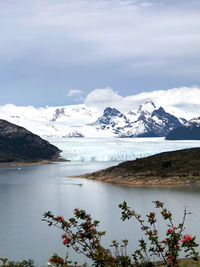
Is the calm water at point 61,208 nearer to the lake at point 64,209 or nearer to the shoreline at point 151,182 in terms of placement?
the lake at point 64,209

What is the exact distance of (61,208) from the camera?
66562 mm

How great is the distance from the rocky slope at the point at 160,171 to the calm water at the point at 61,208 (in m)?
9.33

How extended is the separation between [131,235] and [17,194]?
50.2m

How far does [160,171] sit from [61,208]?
5052 cm

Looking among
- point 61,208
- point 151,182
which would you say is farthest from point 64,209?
point 151,182

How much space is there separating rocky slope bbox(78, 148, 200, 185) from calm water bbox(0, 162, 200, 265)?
9.33 metres

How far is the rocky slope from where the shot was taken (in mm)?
103906

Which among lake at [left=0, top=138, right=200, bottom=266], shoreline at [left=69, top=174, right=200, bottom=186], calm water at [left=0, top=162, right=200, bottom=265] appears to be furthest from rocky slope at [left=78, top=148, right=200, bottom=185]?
calm water at [left=0, top=162, right=200, bottom=265]

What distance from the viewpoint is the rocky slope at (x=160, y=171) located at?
104m

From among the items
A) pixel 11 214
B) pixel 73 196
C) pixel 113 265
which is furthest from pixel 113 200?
pixel 113 265

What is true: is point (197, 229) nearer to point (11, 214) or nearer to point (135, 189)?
point (11, 214)

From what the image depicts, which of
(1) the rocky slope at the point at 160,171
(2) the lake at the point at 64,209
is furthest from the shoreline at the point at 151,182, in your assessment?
(2) the lake at the point at 64,209

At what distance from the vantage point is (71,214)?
60469 millimetres

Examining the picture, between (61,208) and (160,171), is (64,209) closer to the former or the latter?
(61,208)
